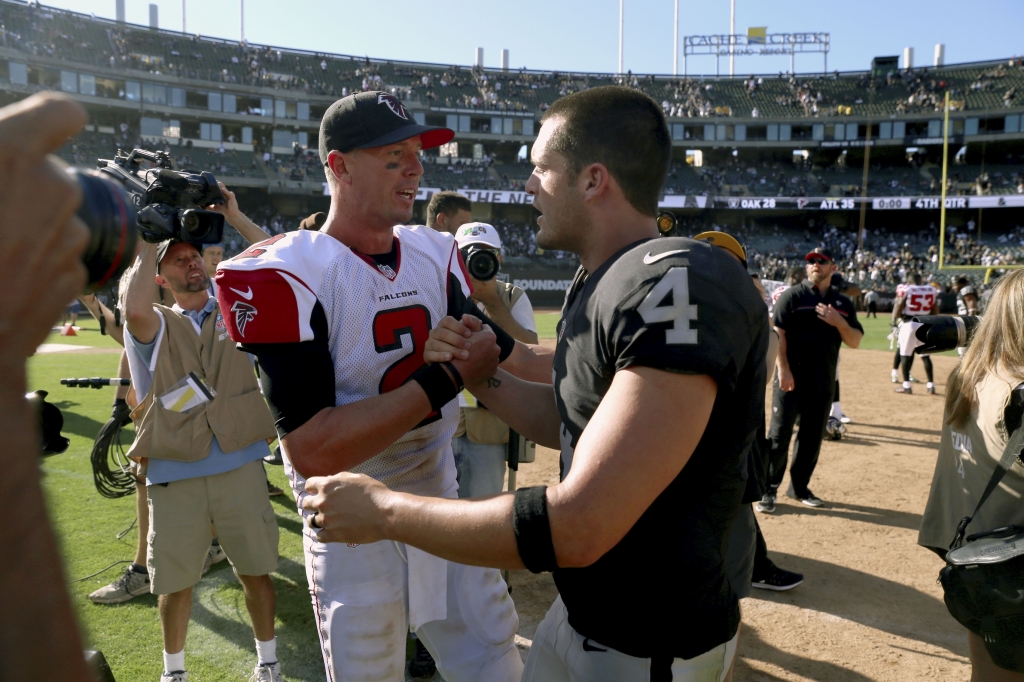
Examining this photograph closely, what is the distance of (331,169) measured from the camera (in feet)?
9.16

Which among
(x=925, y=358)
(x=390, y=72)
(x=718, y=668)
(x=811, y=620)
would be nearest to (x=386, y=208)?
(x=718, y=668)

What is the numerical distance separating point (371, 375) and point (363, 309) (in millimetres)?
248

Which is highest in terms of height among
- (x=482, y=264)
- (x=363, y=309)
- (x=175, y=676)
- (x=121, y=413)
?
(x=482, y=264)

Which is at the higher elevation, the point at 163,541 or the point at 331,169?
the point at 331,169

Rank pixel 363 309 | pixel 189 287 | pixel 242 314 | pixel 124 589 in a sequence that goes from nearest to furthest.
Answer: pixel 242 314, pixel 363 309, pixel 189 287, pixel 124 589

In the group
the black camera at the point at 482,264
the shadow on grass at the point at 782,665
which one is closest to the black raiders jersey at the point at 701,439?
the black camera at the point at 482,264

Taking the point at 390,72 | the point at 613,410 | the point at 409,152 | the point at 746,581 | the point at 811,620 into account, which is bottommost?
the point at 811,620

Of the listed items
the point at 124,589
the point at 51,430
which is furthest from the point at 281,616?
the point at 51,430

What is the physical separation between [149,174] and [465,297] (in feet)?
5.25

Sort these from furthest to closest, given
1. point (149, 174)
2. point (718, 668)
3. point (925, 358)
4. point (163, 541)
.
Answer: point (925, 358) < point (163, 541) < point (149, 174) < point (718, 668)

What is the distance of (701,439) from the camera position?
1729 mm

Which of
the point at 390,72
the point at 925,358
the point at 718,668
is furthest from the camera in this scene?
the point at 390,72

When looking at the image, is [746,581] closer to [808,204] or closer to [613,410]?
[613,410]

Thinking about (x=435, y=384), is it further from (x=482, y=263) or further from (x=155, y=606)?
(x=155, y=606)
